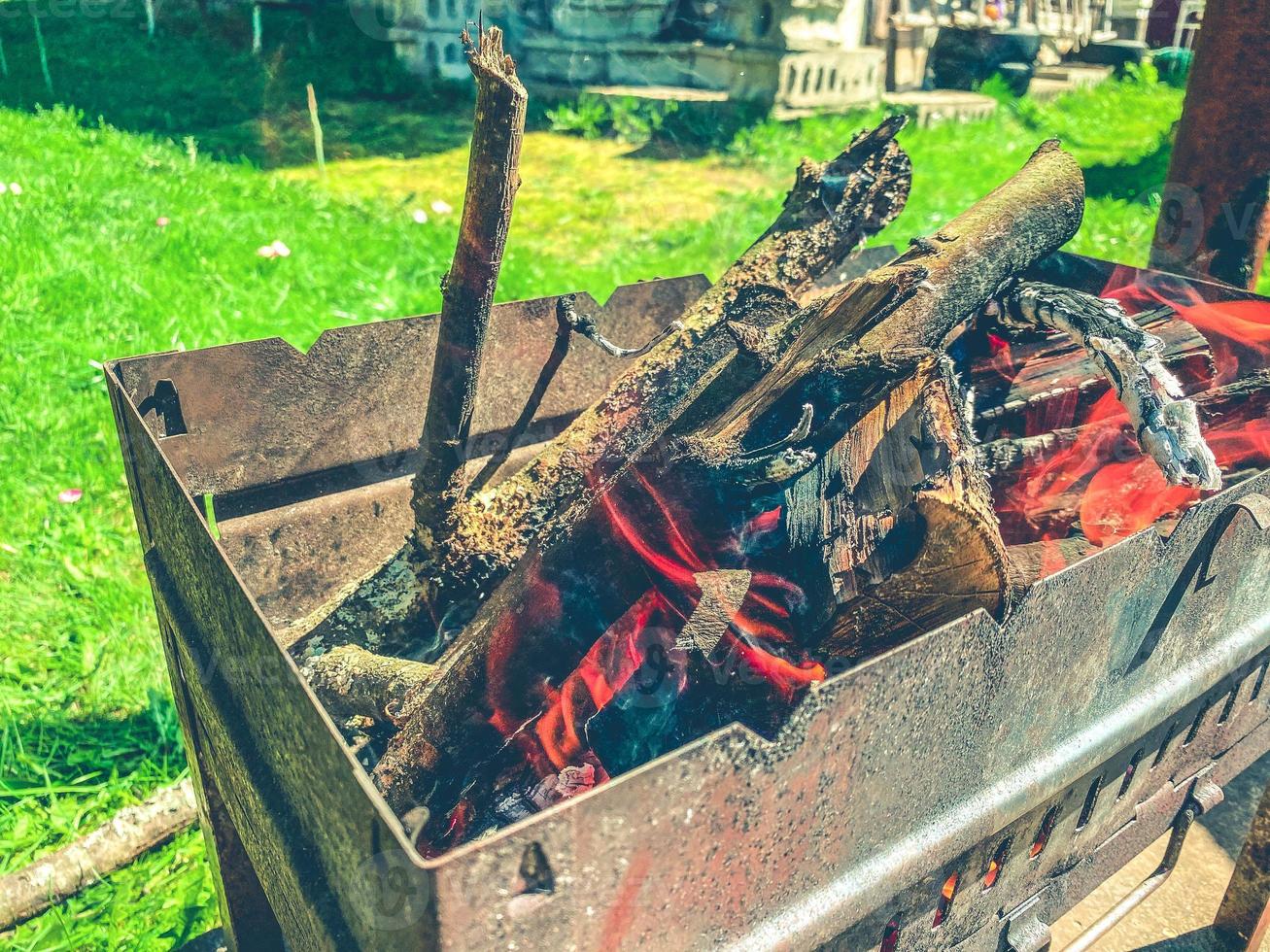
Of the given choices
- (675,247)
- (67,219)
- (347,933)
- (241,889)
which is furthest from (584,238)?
(347,933)

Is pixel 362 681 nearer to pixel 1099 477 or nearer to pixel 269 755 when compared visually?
pixel 269 755

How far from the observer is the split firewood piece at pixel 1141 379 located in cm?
163

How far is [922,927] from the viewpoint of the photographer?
1.57 meters

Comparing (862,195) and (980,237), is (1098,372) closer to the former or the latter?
(980,237)

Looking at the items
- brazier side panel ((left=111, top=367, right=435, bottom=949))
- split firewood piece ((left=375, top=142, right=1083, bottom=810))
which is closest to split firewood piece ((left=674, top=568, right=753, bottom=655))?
split firewood piece ((left=375, top=142, right=1083, bottom=810))

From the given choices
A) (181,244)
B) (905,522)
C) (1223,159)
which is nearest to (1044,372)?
(905,522)

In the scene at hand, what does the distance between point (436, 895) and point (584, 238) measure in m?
6.33

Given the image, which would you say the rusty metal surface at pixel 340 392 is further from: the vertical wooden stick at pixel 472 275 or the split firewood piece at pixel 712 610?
the split firewood piece at pixel 712 610

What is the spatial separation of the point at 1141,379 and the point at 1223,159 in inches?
57.3

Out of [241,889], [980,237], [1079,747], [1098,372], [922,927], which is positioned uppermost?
[980,237]

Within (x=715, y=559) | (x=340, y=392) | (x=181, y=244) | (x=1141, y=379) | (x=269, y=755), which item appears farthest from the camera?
(x=181, y=244)

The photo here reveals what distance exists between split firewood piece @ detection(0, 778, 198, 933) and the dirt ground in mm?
2204

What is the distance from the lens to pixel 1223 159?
109 inches

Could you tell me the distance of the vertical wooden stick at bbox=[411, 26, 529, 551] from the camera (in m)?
1.52
